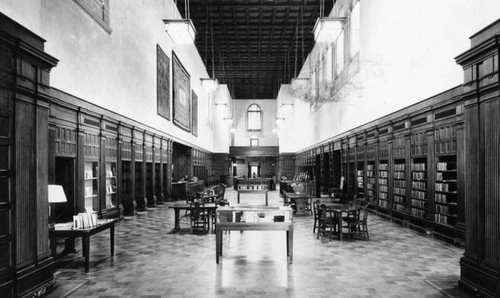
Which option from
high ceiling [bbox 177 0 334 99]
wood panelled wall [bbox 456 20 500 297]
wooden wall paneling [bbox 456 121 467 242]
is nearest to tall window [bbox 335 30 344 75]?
high ceiling [bbox 177 0 334 99]

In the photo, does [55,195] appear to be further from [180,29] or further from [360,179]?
[360,179]

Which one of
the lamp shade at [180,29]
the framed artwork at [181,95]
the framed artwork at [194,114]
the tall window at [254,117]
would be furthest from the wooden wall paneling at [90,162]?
the tall window at [254,117]

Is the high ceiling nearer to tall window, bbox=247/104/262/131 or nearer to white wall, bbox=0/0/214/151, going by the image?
white wall, bbox=0/0/214/151

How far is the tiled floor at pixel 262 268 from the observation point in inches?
194

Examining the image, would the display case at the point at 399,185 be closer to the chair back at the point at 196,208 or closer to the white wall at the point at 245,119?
the chair back at the point at 196,208

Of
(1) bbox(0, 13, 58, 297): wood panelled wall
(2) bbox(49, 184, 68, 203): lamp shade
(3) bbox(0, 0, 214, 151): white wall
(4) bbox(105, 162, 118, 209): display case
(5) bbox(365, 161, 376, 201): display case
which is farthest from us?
(5) bbox(365, 161, 376, 201): display case

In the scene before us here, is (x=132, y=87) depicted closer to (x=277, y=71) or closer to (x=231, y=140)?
(x=277, y=71)

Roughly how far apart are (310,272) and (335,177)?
1293 cm

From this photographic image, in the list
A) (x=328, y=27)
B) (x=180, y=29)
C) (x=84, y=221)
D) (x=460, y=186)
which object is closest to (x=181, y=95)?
(x=180, y=29)

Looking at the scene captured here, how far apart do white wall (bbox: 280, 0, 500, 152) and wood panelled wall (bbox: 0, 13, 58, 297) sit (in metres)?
5.72

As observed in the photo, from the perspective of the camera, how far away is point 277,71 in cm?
3092

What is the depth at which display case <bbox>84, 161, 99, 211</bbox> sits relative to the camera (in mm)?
9164

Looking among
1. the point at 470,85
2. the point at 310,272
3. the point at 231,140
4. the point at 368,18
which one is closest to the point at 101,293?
the point at 310,272

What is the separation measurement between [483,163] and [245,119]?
3475 cm
